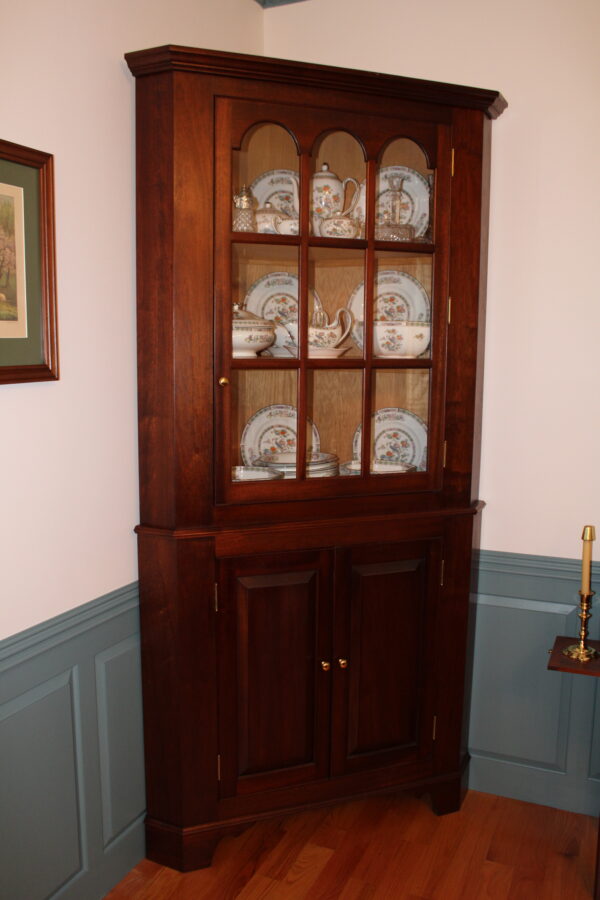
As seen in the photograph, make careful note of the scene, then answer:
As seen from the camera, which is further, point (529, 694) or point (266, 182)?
point (529, 694)

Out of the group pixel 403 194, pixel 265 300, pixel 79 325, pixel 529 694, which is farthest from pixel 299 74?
pixel 529 694

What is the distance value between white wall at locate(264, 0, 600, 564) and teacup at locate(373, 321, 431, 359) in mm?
338

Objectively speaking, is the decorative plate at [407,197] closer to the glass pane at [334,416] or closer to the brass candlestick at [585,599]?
the glass pane at [334,416]

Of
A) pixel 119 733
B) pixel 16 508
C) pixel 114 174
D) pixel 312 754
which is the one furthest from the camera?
pixel 312 754

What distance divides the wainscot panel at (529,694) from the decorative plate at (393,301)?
76 cm

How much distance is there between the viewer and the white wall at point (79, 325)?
5.21 ft

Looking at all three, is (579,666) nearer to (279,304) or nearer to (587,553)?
(587,553)

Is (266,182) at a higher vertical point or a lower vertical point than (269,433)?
higher

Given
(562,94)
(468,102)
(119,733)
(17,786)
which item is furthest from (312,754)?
(562,94)

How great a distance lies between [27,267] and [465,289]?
109 cm

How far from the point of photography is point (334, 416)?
2.00 meters

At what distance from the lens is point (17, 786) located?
1.64 meters

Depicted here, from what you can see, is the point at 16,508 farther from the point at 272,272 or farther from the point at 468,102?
the point at 468,102

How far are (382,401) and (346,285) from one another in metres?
0.31
